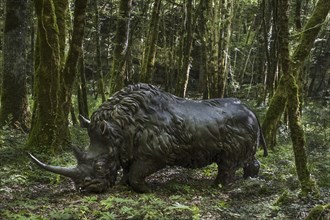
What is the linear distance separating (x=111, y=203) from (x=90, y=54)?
2404cm

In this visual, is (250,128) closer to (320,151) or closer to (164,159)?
(164,159)

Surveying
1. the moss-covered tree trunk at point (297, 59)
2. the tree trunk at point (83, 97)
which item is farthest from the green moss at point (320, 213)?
the tree trunk at point (83, 97)

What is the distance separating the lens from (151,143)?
7.75 metres

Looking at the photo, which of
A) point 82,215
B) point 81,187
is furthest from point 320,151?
point 82,215

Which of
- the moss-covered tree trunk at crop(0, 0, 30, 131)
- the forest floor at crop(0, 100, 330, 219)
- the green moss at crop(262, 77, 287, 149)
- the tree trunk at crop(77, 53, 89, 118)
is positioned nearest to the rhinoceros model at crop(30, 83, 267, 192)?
the forest floor at crop(0, 100, 330, 219)

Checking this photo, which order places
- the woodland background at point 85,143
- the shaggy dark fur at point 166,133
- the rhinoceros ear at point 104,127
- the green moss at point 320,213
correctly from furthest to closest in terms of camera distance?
the shaggy dark fur at point 166,133, the rhinoceros ear at point 104,127, the woodland background at point 85,143, the green moss at point 320,213

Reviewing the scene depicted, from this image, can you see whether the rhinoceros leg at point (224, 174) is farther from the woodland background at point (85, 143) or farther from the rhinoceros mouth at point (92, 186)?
the rhinoceros mouth at point (92, 186)

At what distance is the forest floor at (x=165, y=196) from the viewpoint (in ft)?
19.6

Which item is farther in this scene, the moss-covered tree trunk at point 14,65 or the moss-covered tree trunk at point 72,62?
the moss-covered tree trunk at point 14,65

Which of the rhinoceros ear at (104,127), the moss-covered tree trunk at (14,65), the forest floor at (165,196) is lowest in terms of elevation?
the forest floor at (165,196)

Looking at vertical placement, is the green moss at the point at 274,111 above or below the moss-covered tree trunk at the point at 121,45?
below

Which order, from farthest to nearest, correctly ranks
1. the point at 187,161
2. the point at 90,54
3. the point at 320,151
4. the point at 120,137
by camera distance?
the point at 90,54, the point at 320,151, the point at 187,161, the point at 120,137

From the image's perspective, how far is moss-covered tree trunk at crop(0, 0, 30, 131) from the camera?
12.4 m

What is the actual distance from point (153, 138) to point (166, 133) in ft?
0.92
